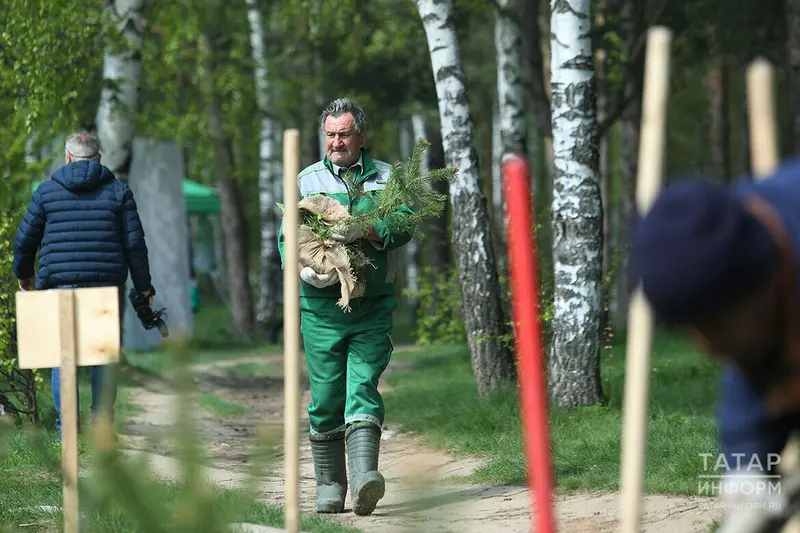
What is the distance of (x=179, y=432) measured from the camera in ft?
9.53

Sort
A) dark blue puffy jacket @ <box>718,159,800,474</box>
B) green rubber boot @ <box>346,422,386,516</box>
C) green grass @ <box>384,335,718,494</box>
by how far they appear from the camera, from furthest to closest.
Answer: green grass @ <box>384,335,718,494</box>
green rubber boot @ <box>346,422,386,516</box>
dark blue puffy jacket @ <box>718,159,800,474</box>

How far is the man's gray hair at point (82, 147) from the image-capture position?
8.47 metres

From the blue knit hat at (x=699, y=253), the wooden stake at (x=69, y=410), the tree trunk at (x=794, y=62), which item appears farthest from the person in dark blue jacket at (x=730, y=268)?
the tree trunk at (x=794, y=62)

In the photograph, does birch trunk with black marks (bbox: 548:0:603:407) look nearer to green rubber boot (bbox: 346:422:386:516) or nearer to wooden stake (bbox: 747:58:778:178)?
green rubber boot (bbox: 346:422:386:516)

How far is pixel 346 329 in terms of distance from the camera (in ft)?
21.4

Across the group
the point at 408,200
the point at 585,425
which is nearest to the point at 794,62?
the point at 585,425

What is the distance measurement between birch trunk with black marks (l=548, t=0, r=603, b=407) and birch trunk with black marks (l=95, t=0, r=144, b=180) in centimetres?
594

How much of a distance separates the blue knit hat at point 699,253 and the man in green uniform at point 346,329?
166 inches

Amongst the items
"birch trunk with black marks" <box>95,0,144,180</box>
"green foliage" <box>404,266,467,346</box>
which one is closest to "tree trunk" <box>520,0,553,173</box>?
"green foliage" <box>404,266,467,346</box>

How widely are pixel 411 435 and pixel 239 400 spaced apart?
3.82m

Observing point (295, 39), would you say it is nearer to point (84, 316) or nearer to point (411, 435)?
point (411, 435)

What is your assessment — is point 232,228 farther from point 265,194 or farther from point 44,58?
point 44,58

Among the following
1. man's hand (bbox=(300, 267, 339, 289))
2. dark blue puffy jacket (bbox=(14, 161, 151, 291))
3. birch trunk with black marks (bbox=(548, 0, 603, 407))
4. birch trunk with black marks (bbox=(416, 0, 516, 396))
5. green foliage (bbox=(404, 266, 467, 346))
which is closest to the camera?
man's hand (bbox=(300, 267, 339, 289))

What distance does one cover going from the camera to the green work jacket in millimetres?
6500
